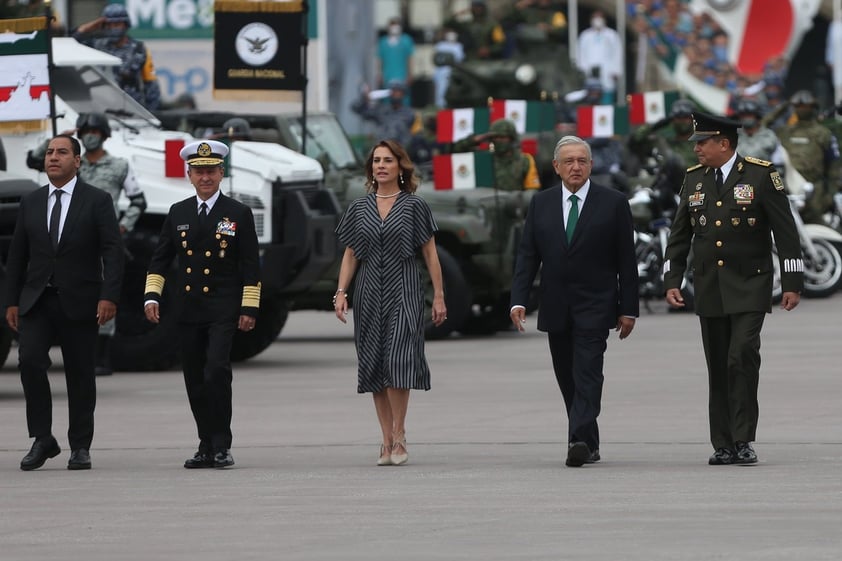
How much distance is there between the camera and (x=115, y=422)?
14648 millimetres

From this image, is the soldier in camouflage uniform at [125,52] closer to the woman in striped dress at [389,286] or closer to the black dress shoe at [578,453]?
the woman in striped dress at [389,286]

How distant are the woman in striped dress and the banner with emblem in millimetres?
9093

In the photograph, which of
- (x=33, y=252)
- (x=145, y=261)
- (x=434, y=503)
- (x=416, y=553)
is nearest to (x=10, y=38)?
(x=145, y=261)

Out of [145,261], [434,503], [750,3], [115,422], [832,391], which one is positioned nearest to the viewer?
[434,503]

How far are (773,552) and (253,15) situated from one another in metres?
13.3

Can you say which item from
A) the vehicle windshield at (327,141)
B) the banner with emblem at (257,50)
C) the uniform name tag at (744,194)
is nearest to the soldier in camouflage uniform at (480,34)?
the vehicle windshield at (327,141)

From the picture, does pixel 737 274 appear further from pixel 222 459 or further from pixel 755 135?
pixel 755 135

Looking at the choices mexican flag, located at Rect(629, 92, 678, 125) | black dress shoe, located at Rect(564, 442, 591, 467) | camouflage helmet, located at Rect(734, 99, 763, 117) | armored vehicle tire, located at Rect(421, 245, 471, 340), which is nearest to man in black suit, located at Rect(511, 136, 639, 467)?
black dress shoe, located at Rect(564, 442, 591, 467)

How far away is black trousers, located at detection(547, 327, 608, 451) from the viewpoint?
11.9m

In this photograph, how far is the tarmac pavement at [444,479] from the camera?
9.12 m

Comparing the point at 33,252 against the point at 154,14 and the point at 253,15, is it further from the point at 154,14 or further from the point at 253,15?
Answer: the point at 154,14

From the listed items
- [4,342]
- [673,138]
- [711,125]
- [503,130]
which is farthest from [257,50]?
[711,125]

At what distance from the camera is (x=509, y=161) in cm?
2339

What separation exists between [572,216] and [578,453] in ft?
4.15
